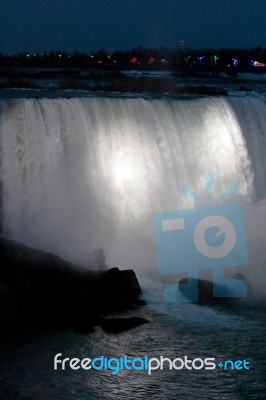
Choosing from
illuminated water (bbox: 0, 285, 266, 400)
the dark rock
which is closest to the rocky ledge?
the dark rock

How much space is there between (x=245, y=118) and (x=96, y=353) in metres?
12.0

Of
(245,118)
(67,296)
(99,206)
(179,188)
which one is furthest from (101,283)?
(245,118)

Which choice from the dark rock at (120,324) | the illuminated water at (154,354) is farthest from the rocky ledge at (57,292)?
the illuminated water at (154,354)

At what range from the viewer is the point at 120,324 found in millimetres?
11125

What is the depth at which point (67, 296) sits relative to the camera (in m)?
11.5

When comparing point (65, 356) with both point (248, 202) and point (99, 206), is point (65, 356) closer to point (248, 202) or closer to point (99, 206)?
point (99, 206)

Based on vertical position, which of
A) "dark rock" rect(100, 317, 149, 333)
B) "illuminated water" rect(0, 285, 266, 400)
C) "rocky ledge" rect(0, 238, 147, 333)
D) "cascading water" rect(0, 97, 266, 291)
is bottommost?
"illuminated water" rect(0, 285, 266, 400)

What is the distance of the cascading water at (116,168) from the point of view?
15695mm

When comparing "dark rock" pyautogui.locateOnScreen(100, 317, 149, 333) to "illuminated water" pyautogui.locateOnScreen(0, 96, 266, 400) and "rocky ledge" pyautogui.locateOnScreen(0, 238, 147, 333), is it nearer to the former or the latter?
"rocky ledge" pyautogui.locateOnScreen(0, 238, 147, 333)

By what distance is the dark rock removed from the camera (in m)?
11.0
